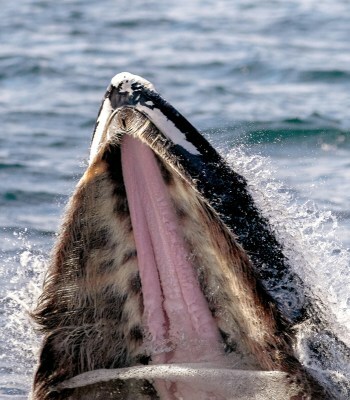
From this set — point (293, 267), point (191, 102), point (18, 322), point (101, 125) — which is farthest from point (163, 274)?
point (191, 102)

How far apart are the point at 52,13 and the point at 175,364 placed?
1293 centimetres

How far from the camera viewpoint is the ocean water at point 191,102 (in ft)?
21.8

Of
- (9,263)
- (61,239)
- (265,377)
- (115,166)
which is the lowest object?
(9,263)

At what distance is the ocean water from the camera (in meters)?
6.66

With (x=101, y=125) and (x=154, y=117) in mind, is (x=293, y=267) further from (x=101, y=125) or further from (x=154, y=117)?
(x=101, y=125)

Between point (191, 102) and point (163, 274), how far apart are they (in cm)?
797

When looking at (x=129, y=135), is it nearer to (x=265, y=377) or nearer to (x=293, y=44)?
(x=265, y=377)

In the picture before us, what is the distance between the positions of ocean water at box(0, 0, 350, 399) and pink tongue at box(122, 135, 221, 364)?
373mm

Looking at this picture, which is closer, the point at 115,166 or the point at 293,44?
the point at 115,166

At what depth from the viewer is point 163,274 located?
446cm

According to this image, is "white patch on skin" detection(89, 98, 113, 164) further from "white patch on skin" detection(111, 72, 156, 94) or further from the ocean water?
the ocean water

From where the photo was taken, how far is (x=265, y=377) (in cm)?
430

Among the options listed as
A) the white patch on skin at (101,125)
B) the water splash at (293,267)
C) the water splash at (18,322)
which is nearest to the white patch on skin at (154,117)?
the white patch on skin at (101,125)

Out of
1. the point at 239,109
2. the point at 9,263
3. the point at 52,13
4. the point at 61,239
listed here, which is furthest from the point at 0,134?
the point at 61,239
